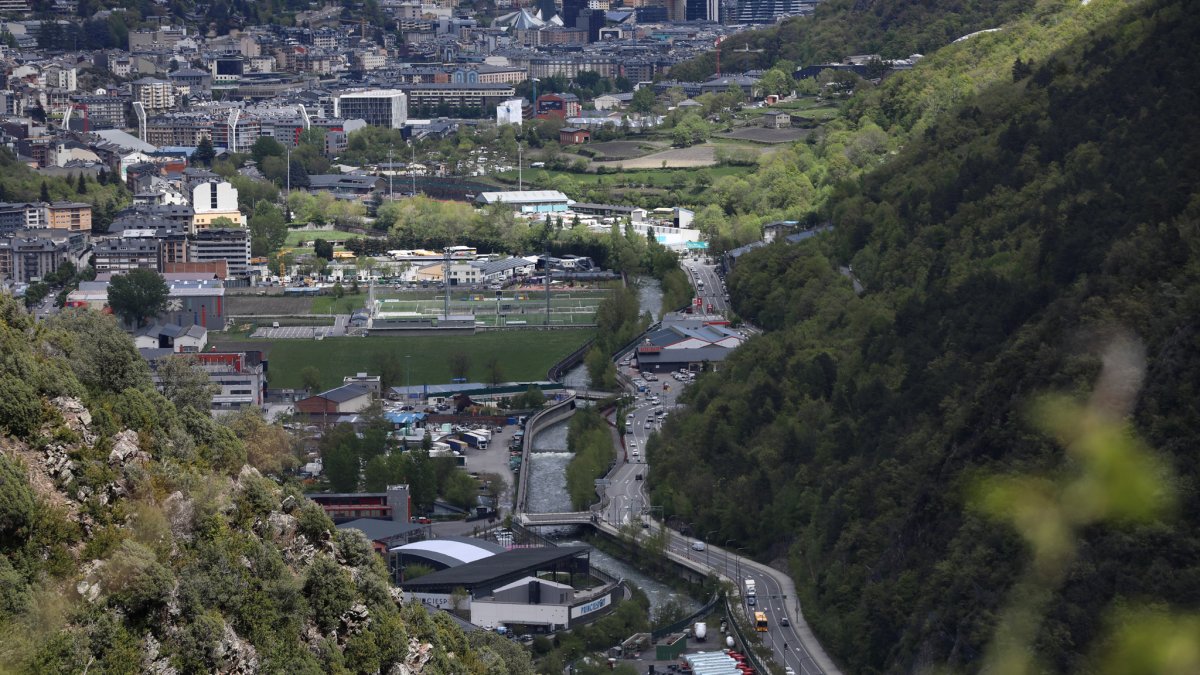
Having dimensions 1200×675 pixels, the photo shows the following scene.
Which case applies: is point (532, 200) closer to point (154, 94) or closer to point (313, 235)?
point (313, 235)

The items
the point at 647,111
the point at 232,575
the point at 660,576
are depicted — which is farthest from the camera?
the point at 647,111

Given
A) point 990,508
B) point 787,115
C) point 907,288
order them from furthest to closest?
point 787,115, point 907,288, point 990,508

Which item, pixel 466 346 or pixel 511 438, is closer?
pixel 511 438

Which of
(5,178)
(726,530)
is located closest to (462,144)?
(5,178)

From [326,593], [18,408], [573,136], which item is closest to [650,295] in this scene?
[573,136]

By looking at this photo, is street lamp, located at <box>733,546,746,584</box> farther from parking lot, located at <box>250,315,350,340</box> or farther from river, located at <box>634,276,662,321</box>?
parking lot, located at <box>250,315,350,340</box>

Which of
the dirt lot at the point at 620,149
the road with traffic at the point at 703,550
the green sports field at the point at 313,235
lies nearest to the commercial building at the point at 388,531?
the road with traffic at the point at 703,550

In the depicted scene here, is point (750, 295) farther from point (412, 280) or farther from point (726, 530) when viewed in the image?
point (726, 530)

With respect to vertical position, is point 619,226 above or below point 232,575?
below

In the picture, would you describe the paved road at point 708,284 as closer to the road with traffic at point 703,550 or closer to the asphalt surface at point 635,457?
the road with traffic at point 703,550
